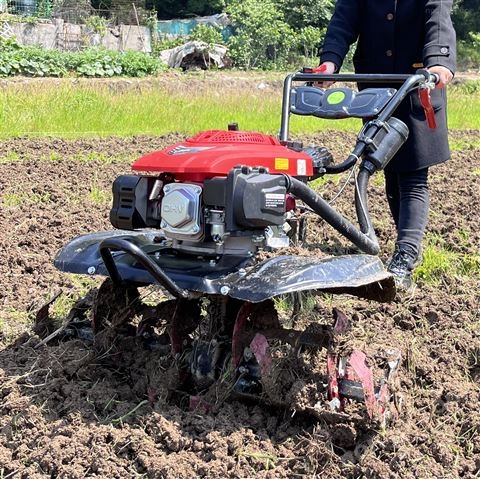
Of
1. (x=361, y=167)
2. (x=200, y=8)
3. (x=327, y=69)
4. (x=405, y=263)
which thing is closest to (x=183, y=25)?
(x=200, y=8)

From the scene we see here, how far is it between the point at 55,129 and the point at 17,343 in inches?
238

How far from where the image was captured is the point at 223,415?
254cm

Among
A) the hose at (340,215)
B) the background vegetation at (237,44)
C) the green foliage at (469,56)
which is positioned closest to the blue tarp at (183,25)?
the background vegetation at (237,44)

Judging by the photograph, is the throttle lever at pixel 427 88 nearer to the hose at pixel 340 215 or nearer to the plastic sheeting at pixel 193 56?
the hose at pixel 340 215

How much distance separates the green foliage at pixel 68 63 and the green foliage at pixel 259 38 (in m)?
5.90

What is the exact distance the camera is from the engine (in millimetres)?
2408

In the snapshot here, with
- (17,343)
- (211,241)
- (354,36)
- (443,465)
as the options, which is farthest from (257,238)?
(354,36)

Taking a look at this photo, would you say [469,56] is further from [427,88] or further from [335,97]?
[335,97]

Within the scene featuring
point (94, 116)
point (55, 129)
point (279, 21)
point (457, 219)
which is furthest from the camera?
point (279, 21)

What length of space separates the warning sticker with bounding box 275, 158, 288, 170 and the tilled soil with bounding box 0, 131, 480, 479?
0.63 meters

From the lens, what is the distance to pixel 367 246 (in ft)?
8.97

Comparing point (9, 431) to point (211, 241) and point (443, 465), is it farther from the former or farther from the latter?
point (443, 465)

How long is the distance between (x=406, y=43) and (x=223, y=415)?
228 cm

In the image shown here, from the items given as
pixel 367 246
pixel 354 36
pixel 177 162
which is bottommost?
pixel 367 246
